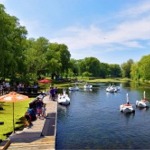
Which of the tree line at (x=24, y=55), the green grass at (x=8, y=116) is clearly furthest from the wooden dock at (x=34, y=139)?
the tree line at (x=24, y=55)

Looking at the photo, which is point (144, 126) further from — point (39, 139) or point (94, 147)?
point (39, 139)

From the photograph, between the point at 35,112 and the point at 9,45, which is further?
the point at 9,45

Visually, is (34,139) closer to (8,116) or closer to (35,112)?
(35,112)

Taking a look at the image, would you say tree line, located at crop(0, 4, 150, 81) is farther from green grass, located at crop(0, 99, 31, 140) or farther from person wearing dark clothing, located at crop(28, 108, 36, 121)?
person wearing dark clothing, located at crop(28, 108, 36, 121)

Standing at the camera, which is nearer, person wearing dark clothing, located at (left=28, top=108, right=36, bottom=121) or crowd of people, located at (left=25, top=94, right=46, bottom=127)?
crowd of people, located at (left=25, top=94, right=46, bottom=127)

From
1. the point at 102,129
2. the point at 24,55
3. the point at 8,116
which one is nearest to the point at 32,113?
the point at 8,116

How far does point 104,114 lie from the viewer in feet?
167

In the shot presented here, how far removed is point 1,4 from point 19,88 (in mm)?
17859

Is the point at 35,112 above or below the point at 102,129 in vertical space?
above

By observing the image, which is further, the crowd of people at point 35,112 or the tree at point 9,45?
the tree at point 9,45

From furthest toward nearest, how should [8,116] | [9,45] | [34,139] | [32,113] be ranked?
[9,45]
[8,116]
[32,113]
[34,139]

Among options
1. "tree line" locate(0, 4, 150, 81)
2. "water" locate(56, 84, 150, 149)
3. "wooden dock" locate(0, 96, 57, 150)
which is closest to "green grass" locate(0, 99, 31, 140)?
"wooden dock" locate(0, 96, 57, 150)

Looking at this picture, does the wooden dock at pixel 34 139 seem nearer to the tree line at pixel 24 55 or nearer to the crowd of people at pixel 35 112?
the crowd of people at pixel 35 112

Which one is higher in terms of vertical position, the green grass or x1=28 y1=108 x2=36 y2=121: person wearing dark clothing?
x1=28 y1=108 x2=36 y2=121: person wearing dark clothing
